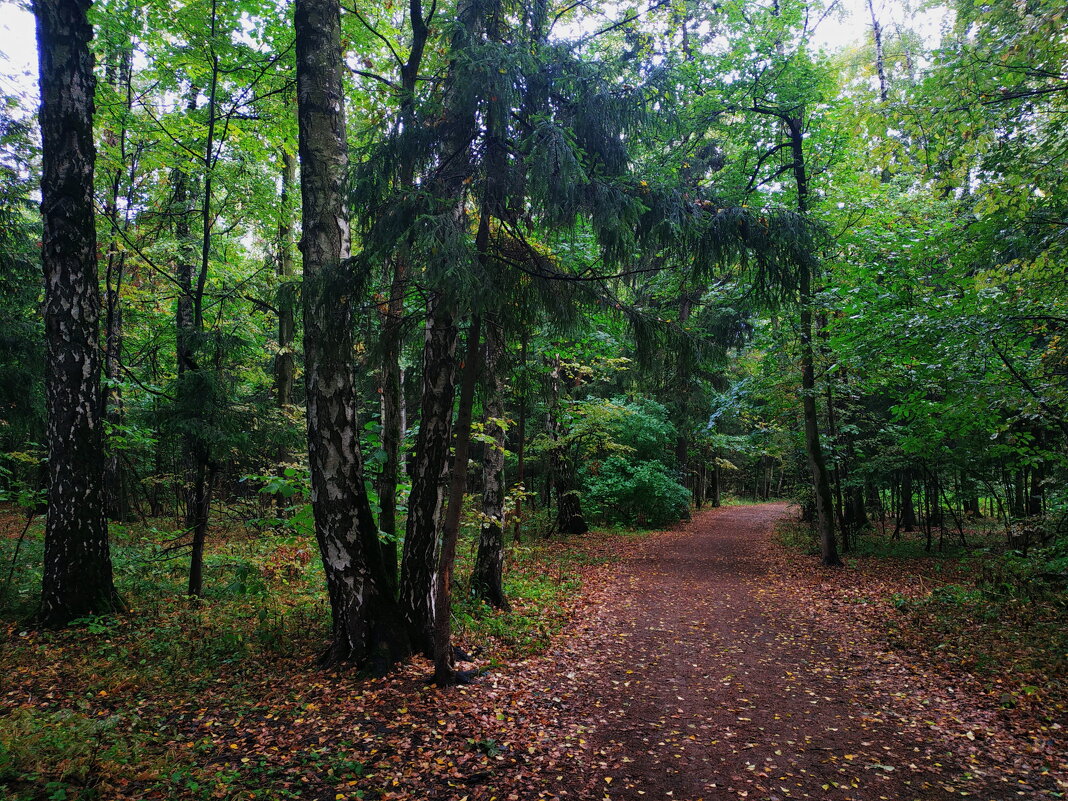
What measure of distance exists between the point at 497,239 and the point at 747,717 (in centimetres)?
501

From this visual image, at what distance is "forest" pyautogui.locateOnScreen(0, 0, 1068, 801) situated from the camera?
404 centimetres

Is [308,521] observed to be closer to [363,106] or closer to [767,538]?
[363,106]

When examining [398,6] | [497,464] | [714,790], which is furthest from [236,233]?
[714,790]

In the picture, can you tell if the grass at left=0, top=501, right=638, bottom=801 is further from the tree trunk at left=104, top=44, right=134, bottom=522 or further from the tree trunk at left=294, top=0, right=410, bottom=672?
the tree trunk at left=104, top=44, right=134, bottom=522

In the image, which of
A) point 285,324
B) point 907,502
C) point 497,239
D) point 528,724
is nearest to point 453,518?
point 528,724

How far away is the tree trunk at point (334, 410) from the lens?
16.6ft

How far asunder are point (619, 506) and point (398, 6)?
52.2 ft

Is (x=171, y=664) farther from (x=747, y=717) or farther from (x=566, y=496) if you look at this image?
(x=566, y=496)

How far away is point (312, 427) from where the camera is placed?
5090 millimetres

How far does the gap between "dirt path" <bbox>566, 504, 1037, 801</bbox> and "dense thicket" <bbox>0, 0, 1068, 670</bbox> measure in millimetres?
1871

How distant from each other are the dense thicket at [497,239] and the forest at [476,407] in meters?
0.05

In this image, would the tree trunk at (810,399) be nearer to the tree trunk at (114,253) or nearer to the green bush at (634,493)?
the green bush at (634,493)

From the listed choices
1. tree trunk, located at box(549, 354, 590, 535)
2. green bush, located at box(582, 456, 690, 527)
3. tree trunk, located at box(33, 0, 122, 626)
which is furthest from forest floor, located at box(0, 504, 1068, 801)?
green bush, located at box(582, 456, 690, 527)

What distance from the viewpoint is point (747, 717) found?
4785mm
